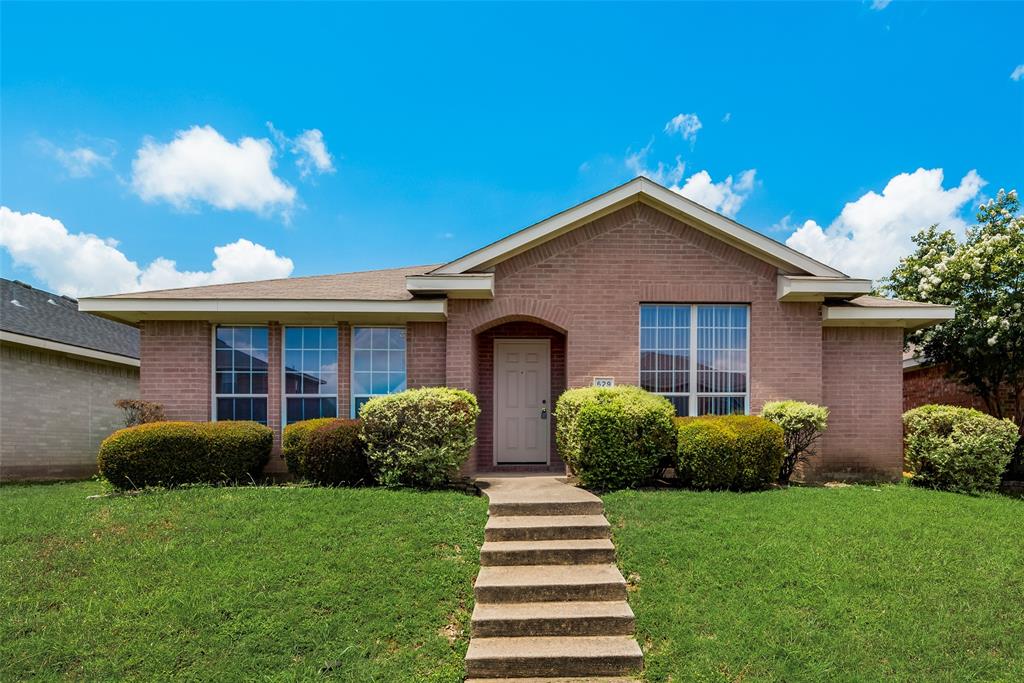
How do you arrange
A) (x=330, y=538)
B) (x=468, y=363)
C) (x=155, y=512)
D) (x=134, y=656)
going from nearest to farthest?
(x=134, y=656) < (x=330, y=538) < (x=155, y=512) < (x=468, y=363)

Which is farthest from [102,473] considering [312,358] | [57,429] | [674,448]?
[674,448]

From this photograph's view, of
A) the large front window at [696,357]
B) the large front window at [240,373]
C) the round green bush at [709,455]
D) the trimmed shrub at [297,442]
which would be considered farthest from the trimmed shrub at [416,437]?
the large front window at [696,357]

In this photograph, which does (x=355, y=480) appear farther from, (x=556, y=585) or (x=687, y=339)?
(x=687, y=339)

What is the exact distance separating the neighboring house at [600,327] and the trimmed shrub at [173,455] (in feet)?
3.86

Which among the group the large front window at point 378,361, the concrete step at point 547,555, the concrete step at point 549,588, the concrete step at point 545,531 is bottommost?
the concrete step at point 549,588

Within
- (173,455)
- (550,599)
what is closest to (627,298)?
(550,599)

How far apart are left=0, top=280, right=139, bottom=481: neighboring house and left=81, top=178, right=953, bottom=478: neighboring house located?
411 cm

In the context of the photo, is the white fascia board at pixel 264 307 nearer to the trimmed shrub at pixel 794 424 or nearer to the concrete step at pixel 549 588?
the concrete step at pixel 549 588

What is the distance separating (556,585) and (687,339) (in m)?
5.50

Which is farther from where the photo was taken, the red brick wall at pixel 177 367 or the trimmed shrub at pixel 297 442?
the red brick wall at pixel 177 367

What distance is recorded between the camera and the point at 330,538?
6035mm

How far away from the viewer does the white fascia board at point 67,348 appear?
1109cm

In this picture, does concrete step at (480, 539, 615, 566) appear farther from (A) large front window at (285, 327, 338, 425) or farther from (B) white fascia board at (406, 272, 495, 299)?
(A) large front window at (285, 327, 338, 425)

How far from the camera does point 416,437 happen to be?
7.87 metres
